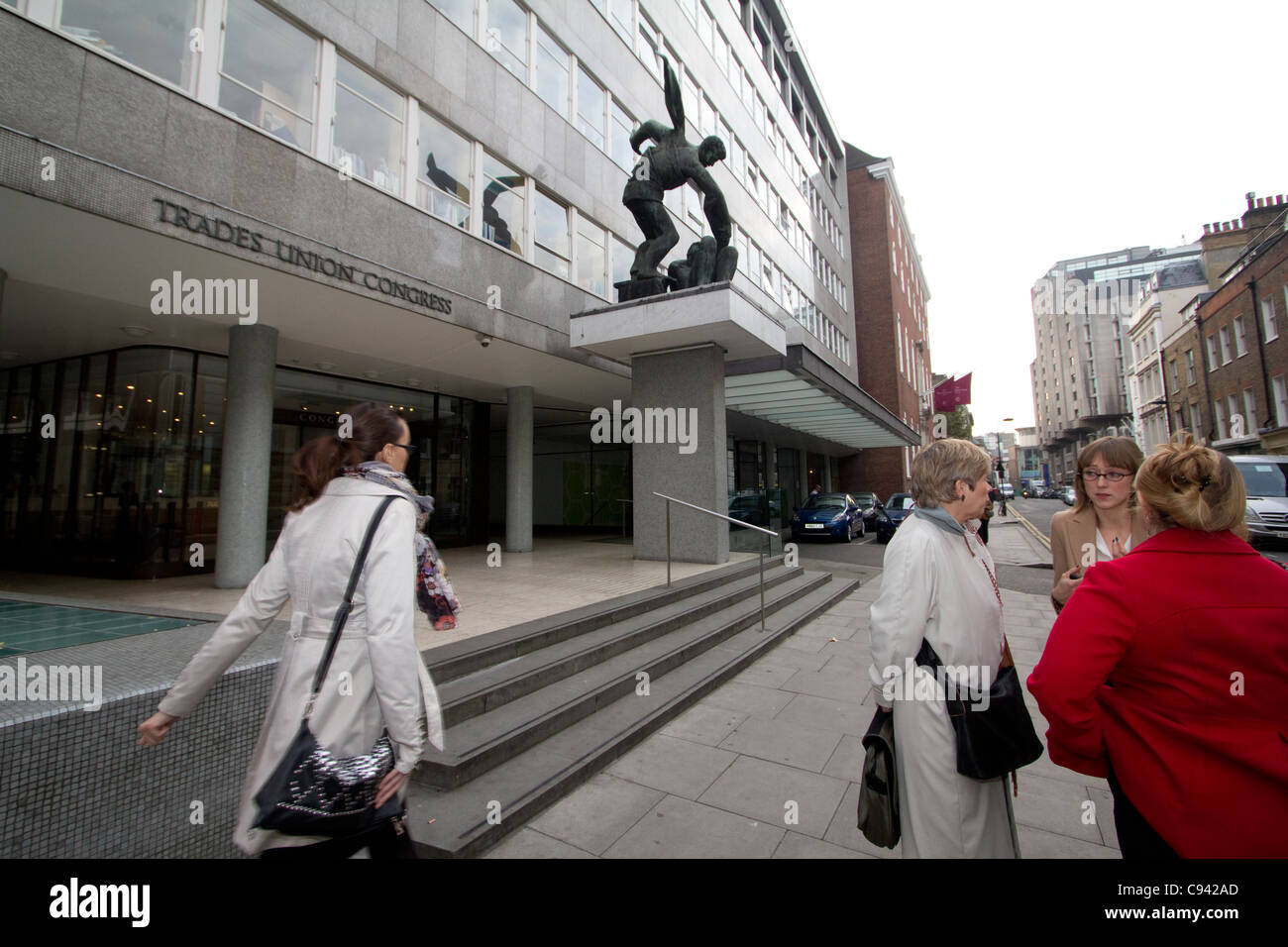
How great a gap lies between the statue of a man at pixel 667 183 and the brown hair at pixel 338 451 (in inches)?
369

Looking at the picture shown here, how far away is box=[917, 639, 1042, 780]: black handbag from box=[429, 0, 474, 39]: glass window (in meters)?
11.4

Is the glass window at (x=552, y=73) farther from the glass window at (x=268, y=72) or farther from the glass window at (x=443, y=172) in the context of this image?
the glass window at (x=268, y=72)

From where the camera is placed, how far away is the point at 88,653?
293cm

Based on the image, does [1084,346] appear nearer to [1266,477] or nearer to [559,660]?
[1266,477]

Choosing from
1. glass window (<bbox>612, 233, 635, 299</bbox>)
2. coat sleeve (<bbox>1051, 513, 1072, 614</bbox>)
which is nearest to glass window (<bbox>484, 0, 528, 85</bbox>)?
glass window (<bbox>612, 233, 635, 299</bbox>)

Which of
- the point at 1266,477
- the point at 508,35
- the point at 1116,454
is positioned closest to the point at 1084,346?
the point at 1266,477

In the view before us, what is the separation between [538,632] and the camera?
16.6ft

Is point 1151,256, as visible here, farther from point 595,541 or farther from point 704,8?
point 595,541

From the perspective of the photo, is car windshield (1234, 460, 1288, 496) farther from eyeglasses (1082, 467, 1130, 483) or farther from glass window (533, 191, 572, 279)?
glass window (533, 191, 572, 279)

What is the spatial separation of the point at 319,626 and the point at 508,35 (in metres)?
12.1

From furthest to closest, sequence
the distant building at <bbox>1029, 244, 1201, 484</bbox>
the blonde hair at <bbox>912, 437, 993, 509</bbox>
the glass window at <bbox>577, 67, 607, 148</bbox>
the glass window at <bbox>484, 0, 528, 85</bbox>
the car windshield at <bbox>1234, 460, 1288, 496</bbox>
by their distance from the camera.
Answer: the distant building at <bbox>1029, 244, 1201, 484</bbox>
the car windshield at <bbox>1234, 460, 1288, 496</bbox>
the glass window at <bbox>577, 67, 607, 148</bbox>
the glass window at <bbox>484, 0, 528, 85</bbox>
the blonde hair at <bbox>912, 437, 993, 509</bbox>

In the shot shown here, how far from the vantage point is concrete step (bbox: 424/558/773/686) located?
427 centimetres
